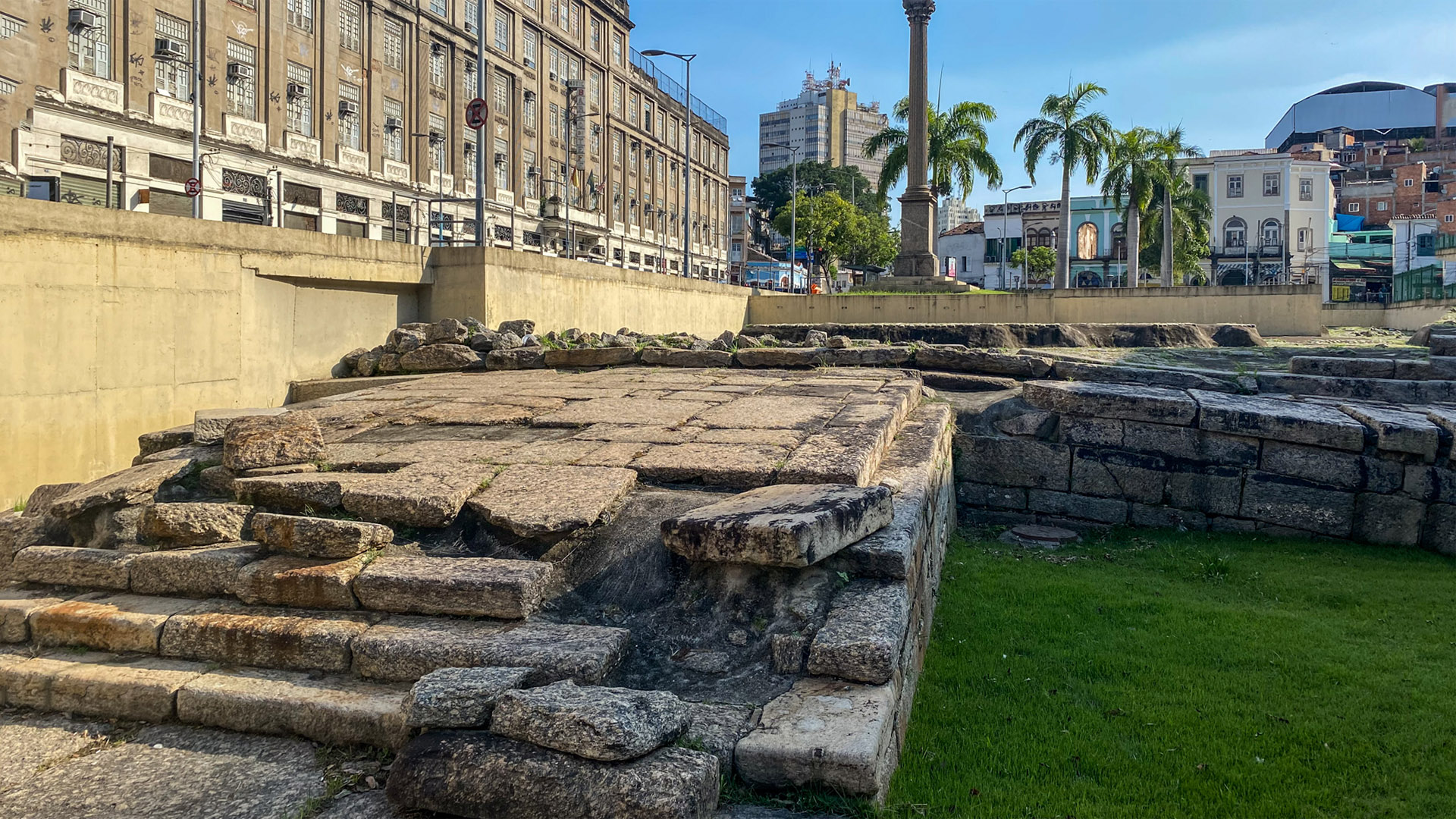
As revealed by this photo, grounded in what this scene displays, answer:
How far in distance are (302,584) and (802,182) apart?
235ft

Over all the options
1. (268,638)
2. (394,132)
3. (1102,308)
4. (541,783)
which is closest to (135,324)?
(268,638)

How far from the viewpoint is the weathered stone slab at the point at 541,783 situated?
241cm

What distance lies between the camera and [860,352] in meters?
10.3

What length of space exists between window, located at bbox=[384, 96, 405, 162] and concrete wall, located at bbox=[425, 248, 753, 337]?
1669 cm

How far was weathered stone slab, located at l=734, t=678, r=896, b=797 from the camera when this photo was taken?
263 centimetres

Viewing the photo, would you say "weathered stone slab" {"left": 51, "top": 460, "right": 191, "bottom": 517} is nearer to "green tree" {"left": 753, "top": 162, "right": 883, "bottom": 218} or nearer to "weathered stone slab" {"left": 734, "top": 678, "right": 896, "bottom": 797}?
"weathered stone slab" {"left": 734, "top": 678, "right": 896, "bottom": 797}

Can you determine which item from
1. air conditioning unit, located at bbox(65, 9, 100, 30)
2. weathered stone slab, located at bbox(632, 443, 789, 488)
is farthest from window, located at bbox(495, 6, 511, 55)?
weathered stone slab, located at bbox(632, 443, 789, 488)

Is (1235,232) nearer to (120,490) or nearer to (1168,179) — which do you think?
(1168,179)

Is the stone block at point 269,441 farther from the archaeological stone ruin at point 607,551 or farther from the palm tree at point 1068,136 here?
the palm tree at point 1068,136

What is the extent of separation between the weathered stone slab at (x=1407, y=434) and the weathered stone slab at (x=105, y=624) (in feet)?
22.0

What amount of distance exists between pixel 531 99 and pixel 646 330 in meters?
25.7

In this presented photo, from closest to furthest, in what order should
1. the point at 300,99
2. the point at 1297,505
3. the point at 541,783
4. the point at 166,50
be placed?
the point at 541,783
the point at 1297,505
the point at 166,50
the point at 300,99

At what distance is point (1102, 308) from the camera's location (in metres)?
19.4

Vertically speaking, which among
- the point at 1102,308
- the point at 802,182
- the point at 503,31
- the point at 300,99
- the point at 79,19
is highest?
the point at 802,182
